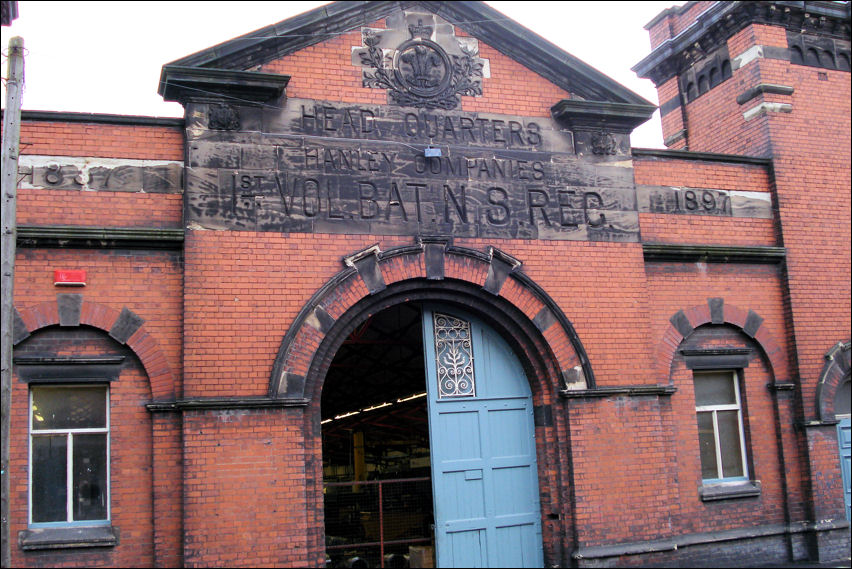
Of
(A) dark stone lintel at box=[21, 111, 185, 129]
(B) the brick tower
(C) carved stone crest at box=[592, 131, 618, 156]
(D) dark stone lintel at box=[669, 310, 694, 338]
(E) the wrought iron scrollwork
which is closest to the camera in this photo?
(A) dark stone lintel at box=[21, 111, 185, 129]

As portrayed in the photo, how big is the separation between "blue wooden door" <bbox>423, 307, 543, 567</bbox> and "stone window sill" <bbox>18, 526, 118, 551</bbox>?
13.5 ft

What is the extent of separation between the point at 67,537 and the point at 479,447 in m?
5.29

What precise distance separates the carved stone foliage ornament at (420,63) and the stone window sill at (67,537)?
6.67 meters

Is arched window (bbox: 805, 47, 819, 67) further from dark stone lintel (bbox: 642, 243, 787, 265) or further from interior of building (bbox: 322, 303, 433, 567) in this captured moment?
interior of building (bbox: 322, 303, 433, 567)

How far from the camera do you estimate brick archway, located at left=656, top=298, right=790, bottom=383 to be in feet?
43.0

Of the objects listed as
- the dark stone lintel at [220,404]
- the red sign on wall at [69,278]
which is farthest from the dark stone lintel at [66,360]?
the red sign on wall at [69,278]

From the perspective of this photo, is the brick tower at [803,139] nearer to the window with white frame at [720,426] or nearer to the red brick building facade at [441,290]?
the red brick building facade at [441,290]

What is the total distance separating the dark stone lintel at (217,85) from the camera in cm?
1118

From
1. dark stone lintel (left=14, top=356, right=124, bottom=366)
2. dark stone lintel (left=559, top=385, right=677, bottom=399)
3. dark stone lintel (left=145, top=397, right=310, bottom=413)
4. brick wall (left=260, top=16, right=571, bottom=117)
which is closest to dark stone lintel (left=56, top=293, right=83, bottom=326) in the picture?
dark stone lintel (left=14, top=356, right=124, bottom=366)

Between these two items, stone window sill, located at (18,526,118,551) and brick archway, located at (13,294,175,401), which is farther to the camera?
brick archway, located at (13,294,175,401)

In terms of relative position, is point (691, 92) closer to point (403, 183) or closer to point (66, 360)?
point (403, 183)

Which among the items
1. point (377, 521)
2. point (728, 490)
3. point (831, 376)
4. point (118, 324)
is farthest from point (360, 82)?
point (831, 376)

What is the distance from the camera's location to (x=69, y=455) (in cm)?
1049

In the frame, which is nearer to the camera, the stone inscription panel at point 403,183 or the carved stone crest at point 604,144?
the stone inscription panel at point 403,183
